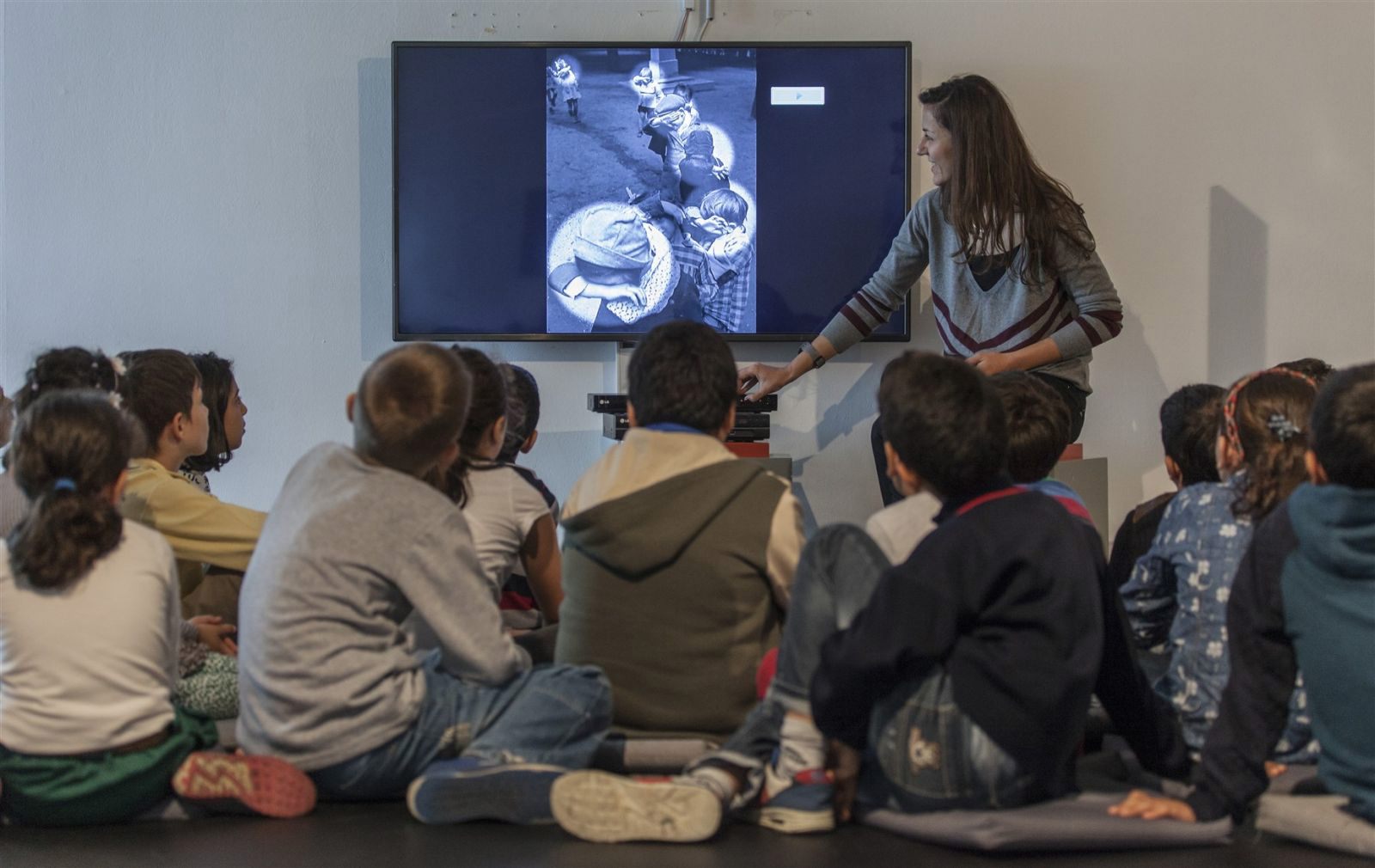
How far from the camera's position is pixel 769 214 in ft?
13.4

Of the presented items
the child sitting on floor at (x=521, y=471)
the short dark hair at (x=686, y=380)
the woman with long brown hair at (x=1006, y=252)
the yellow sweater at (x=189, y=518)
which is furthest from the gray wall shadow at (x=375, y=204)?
the short dark hair at (x=686, y=380)

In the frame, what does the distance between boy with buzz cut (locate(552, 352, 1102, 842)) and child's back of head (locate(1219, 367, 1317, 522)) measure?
472 mm

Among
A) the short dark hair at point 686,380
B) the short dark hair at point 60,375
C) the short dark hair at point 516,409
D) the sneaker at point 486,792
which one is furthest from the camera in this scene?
the short dark hair at point 516,409

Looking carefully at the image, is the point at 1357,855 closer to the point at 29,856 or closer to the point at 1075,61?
the point at 29,856

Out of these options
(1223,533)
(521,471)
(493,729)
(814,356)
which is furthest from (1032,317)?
(493,729)

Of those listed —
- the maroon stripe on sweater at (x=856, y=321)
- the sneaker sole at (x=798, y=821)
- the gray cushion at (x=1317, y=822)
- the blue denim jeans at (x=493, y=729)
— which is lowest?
A: the sneaker sole at (x=798, y=821)

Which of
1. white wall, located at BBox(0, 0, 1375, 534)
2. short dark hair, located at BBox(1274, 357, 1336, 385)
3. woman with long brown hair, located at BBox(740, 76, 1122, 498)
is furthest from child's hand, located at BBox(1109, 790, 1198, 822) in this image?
white wall, located at BBox(0, 0, 1375, 534)

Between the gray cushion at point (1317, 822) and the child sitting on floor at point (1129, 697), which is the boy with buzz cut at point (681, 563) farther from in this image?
the gray cushion at point (1317, 822)

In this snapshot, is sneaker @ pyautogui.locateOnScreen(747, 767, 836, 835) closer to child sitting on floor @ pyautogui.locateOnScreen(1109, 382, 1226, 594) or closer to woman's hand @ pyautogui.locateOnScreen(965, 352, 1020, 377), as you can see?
child sitting on floor @ pyautogui.locateOnScreen(1109, 382, 1226, 594)

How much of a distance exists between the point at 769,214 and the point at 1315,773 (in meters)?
2.48

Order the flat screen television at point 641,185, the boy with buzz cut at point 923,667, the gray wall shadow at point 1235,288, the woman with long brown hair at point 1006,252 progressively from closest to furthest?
A: 1. the boy with buzz cut at point 923,667
2. the woman with long brown hair at point 1006,252
3. the flat screen television at point 641,185
4. the gray wall shadow at point 1235,288

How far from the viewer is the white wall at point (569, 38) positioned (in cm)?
409

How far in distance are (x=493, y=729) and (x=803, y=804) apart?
519 millimetres

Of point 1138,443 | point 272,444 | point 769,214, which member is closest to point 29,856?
point 272,444
